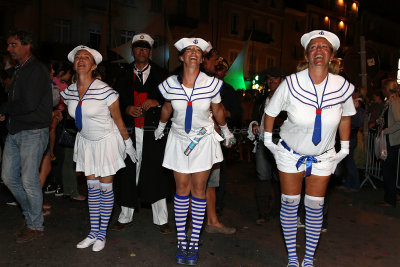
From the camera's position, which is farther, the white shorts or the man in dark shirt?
the man in dark shirt

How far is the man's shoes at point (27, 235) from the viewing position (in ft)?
14.9

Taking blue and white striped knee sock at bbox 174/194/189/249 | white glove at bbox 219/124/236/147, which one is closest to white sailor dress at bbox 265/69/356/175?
white glove at bbox 219/124/236/147

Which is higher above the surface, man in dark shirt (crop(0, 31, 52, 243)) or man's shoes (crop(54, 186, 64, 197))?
man in dark shirt (crop(0, 31, 52, 243))

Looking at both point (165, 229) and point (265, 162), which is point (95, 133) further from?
point (265, 162)

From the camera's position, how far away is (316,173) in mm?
3789

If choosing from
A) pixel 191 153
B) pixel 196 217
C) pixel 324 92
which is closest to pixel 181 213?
pixel 196 217

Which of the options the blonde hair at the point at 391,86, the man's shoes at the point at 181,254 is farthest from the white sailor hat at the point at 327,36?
the blonde hair at the point at 391,86

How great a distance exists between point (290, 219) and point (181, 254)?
46.5 inches

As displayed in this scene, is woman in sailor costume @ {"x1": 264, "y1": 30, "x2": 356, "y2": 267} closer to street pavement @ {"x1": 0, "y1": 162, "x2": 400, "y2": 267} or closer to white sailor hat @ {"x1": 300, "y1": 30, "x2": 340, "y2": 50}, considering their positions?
white sailor hat @ {"x1": 300, "y1": 30, "x2": 340, "y2": 50}

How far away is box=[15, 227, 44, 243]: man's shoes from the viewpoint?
4.55 meters

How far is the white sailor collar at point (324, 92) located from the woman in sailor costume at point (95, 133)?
1899 mm

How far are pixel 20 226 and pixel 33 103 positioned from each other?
1709mm

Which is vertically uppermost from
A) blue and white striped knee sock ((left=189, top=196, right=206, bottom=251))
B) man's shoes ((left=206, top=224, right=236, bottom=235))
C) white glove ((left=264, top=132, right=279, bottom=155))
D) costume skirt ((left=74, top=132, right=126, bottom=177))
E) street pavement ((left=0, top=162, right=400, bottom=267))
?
white glove ((left=264, top=132, right=279, bottom=155))

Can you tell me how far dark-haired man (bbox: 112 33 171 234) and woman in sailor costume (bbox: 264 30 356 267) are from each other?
1829 mm
